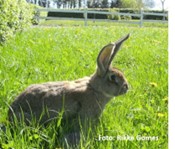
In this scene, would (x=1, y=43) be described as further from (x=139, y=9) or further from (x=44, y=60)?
(x=139, y=9)

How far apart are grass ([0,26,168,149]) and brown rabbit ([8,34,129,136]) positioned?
0.21 feet

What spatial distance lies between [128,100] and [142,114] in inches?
4.3

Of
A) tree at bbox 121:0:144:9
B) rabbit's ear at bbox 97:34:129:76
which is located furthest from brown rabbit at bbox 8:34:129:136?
tree at bbox 121:0:144:9

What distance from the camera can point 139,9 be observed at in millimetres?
1924

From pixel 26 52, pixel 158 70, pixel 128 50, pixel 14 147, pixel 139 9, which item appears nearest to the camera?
pixel 14 147

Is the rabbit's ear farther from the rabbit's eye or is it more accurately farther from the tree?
the tree

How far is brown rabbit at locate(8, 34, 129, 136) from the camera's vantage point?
1474 millimetres

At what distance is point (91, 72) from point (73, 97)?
1.57ft

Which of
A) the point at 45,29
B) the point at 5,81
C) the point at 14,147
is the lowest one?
the point at 14,147

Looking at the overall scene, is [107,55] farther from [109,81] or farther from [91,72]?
[91,72]

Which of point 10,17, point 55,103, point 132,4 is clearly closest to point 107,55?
point 55,103

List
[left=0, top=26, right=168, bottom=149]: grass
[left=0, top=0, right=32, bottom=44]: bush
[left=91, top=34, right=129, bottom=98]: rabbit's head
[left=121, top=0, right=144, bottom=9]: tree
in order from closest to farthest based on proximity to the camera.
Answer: [left=0, top=26, right=168, bottom=149]: grass → [left=91, top=34, right=129, bottom=98]: rabbit's head → [left=121, top=0, right=144, bottom=9]: tree → [left=0, top=0, right=32, bottom=44]: bush

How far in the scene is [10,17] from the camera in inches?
110
